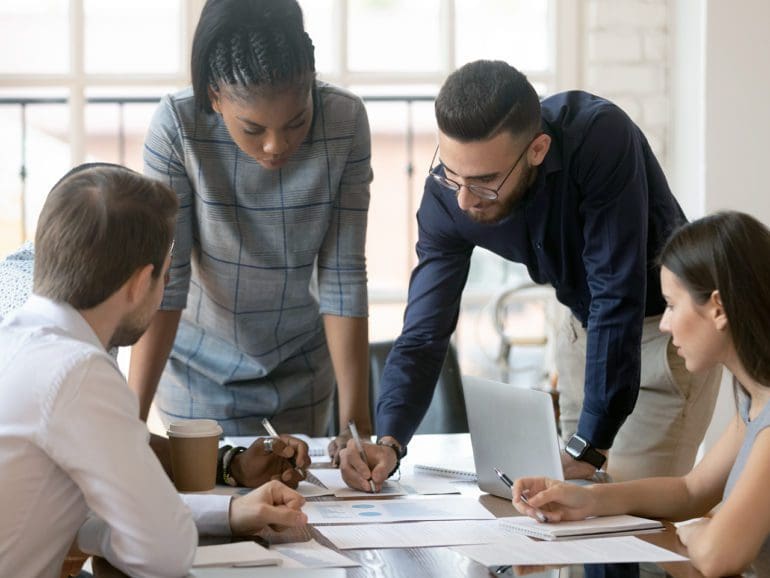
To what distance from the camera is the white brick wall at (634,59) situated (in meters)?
3.58

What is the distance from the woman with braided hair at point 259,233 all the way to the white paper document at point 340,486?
10cm

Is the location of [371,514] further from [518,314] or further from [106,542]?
[518,314]

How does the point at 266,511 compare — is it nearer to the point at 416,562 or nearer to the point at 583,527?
the point at 416,562

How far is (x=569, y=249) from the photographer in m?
2.05

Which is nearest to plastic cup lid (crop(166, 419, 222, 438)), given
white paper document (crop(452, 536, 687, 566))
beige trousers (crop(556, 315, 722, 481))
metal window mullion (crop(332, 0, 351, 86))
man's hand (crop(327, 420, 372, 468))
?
man's hand (crop(327, 420, 372, 468))

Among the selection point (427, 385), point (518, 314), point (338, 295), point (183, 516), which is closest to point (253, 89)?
point (338, 295)

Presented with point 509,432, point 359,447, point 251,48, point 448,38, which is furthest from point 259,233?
→ point 448,38

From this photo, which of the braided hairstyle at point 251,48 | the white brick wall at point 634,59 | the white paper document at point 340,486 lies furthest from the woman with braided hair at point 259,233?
the white brick wall at point 634,59

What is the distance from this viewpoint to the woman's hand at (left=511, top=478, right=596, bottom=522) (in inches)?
59.1

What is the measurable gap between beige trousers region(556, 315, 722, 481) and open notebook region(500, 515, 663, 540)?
1.90 ft

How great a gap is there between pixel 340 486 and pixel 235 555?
0.47 meters

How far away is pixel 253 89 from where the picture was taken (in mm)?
1812

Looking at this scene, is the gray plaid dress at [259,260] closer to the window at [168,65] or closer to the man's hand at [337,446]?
the man's hand at [337,446]

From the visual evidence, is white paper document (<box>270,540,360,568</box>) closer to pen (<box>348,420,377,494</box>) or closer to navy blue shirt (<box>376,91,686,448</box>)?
pen (<box>348,420,377,494</box>)
